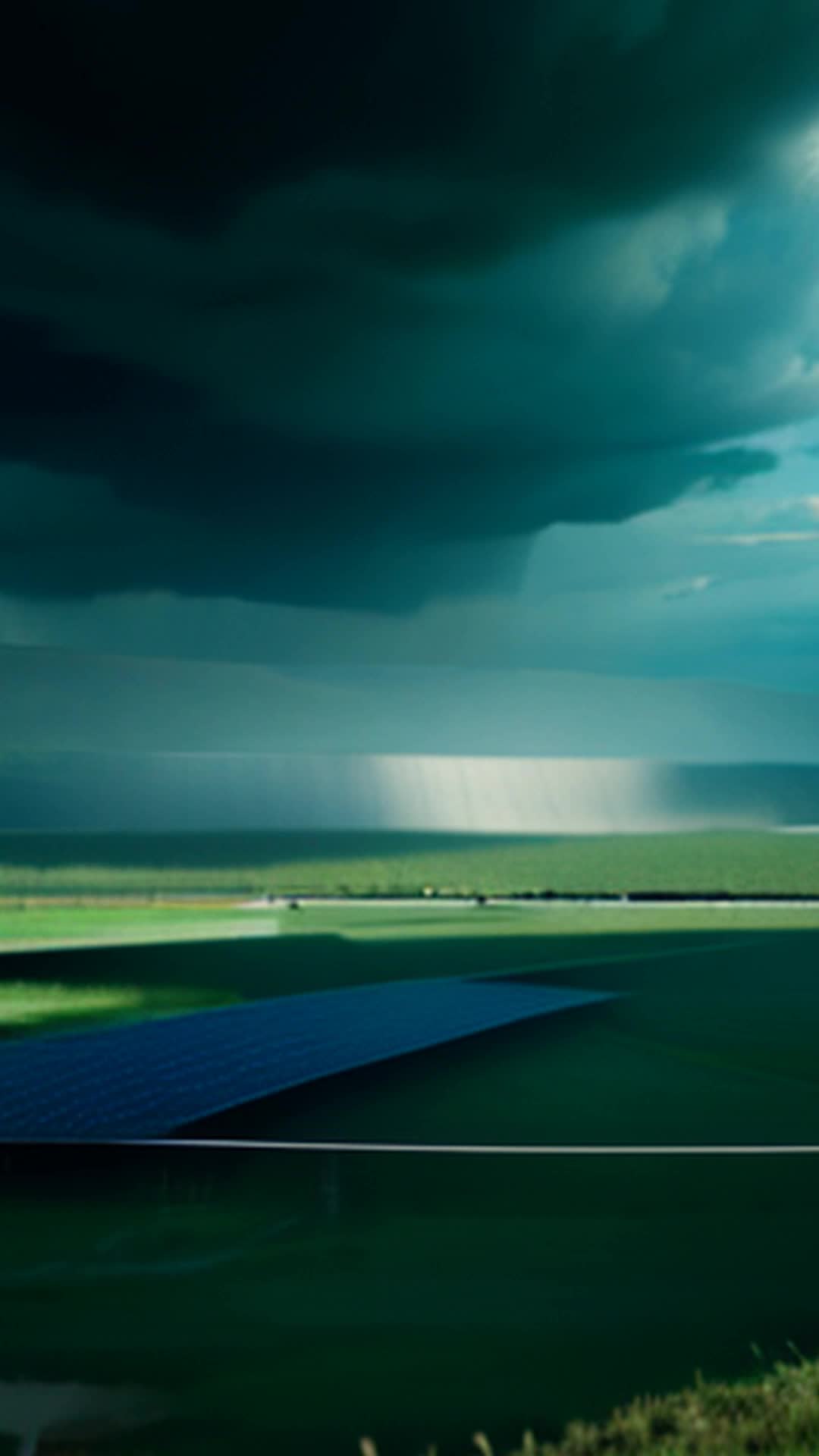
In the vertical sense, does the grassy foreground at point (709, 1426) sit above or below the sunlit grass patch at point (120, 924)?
below

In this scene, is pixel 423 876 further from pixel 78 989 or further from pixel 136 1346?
pixel 136 1346

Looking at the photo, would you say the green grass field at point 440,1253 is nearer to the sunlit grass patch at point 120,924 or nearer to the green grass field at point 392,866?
the sunlit grass patch at point 120,924

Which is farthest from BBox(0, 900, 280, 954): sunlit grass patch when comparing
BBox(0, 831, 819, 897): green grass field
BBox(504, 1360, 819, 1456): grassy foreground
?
BBox(504, 1360, 819, 1456): grassy foreground

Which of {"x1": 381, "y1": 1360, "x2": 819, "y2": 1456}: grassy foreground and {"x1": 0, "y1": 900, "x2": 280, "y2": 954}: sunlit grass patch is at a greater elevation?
{"x1": 0, "y1": 900, "x2": 280, "y2": 954}: sunlit grass patch

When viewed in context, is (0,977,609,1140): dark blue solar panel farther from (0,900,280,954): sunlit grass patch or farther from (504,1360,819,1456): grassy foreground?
(0,900,280,954): sunlit grass patch

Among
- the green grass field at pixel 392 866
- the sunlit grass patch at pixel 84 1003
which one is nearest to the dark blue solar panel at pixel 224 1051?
the sunlit grass patch at pixel 84 1003
